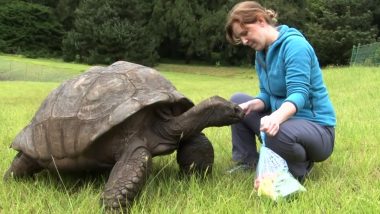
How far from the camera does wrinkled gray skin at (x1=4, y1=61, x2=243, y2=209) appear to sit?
132 inches

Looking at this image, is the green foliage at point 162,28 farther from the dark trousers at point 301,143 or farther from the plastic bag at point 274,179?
the plastic bag at point 274,179

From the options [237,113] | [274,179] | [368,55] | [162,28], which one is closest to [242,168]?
[237,113]

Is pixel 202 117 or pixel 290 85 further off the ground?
pixel 290 85

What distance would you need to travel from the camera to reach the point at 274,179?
123 inches

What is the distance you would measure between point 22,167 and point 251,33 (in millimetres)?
1951

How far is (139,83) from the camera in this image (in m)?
3.61

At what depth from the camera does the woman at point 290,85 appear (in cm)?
341

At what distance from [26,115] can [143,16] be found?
40.3 m

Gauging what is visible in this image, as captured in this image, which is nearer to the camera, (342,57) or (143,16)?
(342,57)

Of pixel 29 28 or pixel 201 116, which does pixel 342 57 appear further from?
pixel 201 116

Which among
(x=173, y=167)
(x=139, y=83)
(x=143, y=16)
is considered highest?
(x=139, y=83)

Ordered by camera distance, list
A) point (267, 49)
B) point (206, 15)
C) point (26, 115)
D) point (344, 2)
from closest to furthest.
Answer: point (267, 49)
point (26, 115)
point (344, 2)
point (206, 15)

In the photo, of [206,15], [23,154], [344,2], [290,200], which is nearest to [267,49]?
[290,200]

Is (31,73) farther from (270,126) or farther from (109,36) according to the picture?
(270,126)
